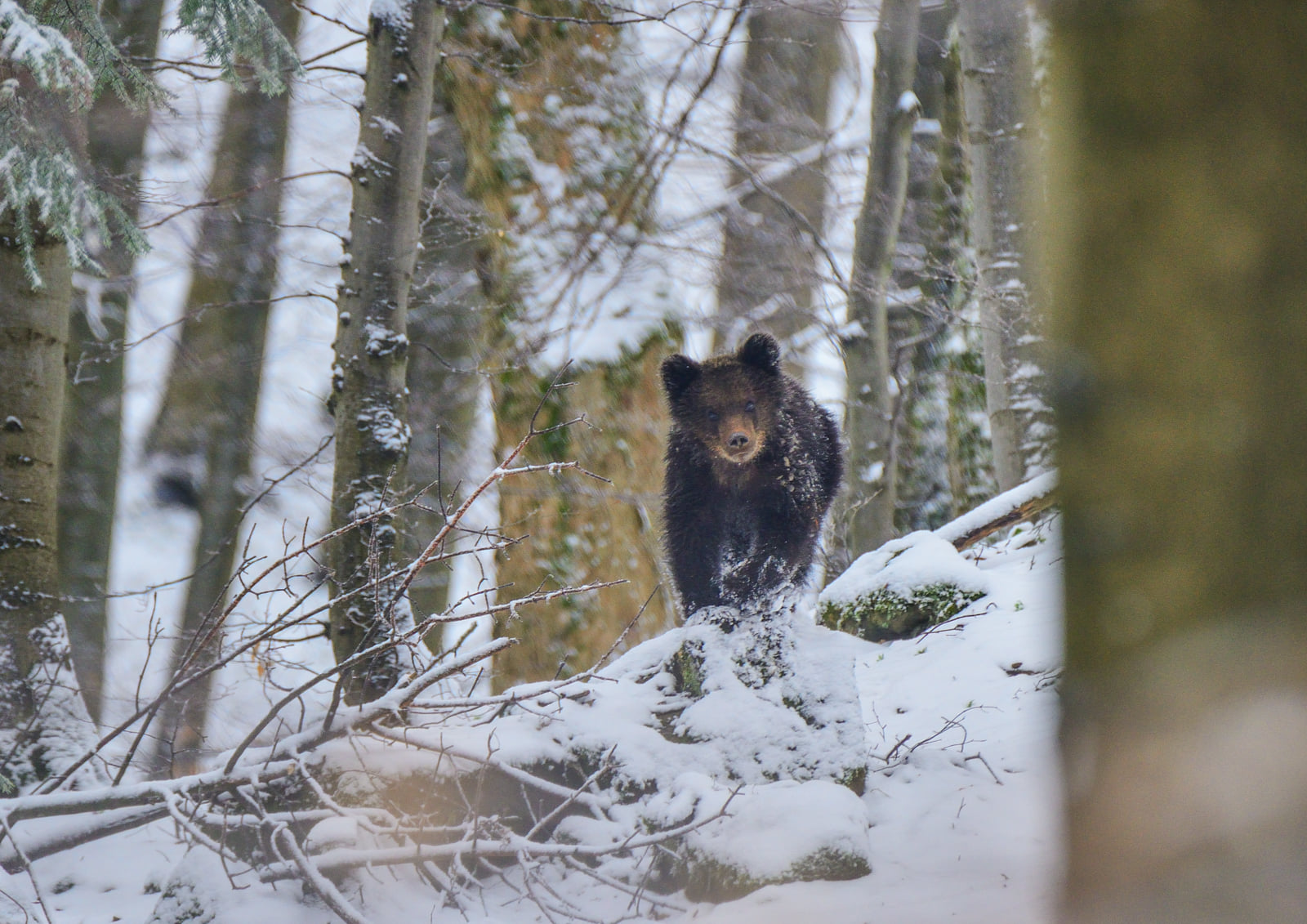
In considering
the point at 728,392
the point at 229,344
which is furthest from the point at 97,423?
the point at 728,392

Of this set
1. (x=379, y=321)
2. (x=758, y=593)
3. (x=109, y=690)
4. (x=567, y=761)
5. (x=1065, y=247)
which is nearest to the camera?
(x=1065, y=247)

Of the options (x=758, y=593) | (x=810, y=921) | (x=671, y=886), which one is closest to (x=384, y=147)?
(x=758, y=593)

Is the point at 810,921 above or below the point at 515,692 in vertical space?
below

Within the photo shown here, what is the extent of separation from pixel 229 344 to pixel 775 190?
5933 millimetres

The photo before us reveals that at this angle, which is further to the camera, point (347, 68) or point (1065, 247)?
point (347, 68)

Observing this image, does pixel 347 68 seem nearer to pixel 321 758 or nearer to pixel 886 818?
pixel 321 758

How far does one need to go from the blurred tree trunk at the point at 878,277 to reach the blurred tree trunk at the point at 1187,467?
6.60 m

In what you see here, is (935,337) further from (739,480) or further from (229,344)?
(229,344)

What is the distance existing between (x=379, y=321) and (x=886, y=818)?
3.50 m

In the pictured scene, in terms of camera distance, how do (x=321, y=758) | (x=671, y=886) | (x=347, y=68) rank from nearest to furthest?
1. (x=671, y=886)
2. (x=321, y=758)
3. (x=347, y=68)

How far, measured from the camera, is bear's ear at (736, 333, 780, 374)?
15.9 ft

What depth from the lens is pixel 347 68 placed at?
552cm

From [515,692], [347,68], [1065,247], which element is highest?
[347,68]

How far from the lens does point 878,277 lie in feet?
24.7
